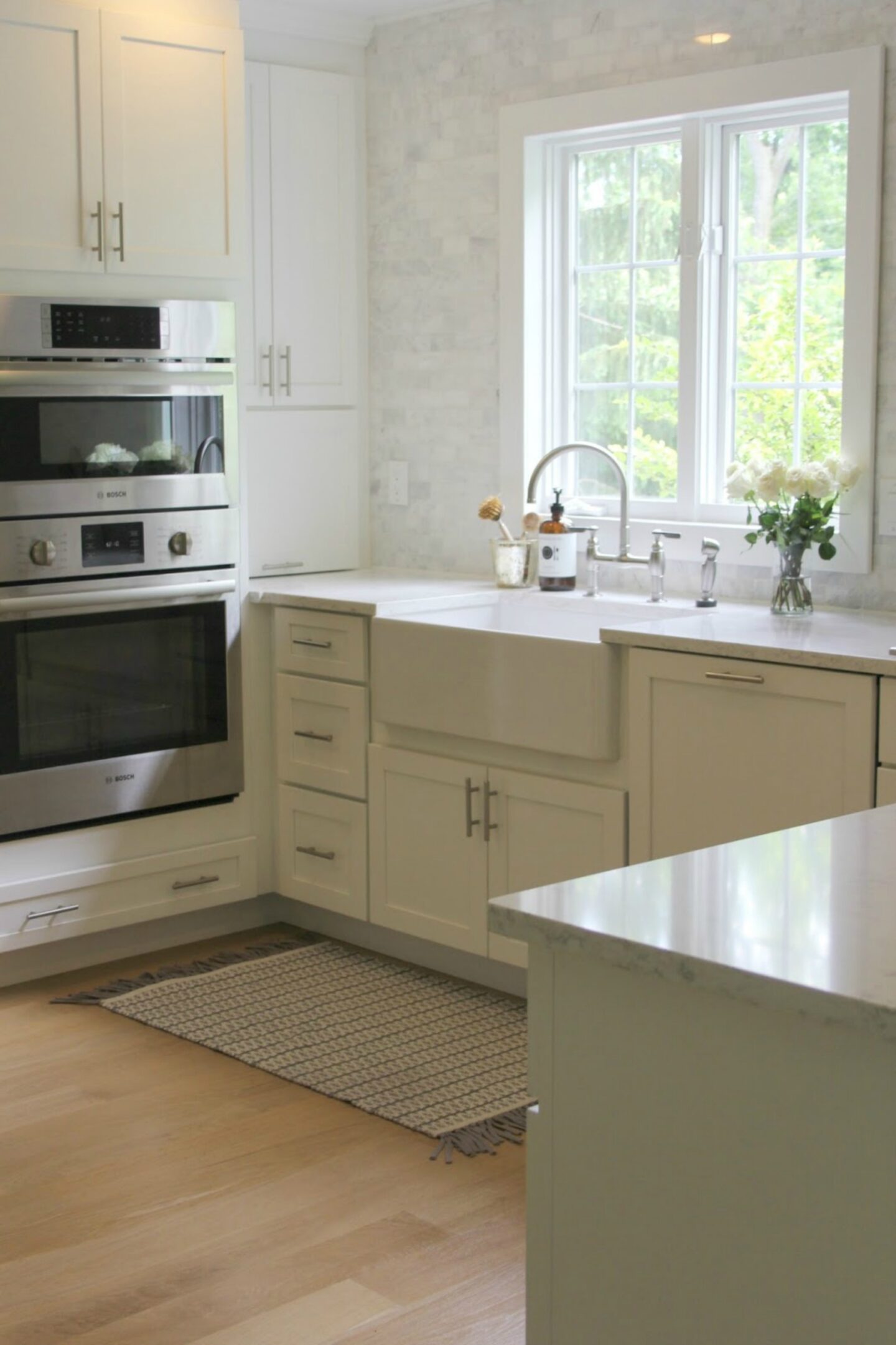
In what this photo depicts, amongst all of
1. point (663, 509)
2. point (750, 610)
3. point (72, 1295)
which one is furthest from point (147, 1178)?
point (663, 509)

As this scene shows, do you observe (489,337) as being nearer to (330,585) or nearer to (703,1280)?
(330,585)

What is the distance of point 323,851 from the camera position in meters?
4.29

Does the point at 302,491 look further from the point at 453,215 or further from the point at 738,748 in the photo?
the point at 738,748

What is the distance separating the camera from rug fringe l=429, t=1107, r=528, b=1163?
123 inches

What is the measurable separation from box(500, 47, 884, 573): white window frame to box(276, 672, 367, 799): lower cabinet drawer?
772 mm

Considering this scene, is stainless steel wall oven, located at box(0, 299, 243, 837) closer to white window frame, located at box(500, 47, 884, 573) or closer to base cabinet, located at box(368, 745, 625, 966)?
base cabinet, located at box(368, 745, 625, 966)

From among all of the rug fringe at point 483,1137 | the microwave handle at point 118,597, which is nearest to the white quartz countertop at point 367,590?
the microwave handle at point 118,597

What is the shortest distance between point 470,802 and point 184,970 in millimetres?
923

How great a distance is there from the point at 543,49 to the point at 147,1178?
9.71ft

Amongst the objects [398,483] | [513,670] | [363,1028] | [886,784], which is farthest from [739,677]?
[398,483]

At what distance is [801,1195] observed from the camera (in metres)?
1.29

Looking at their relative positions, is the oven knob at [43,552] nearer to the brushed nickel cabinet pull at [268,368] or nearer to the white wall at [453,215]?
the brushed nickel cabinet pull at [268,368]

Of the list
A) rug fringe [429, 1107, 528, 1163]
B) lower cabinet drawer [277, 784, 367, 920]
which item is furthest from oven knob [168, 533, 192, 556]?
rug fringe [429, 1107, 528, 1163]

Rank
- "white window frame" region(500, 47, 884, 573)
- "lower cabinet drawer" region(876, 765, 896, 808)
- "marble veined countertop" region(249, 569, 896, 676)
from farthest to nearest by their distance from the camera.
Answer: "white window frame" region(500, 47, 884, 573) → "marble veined countertop" region(249, 569, 896, 676) → "lower cabinet drawer" region(876, 765, 896, 808)
